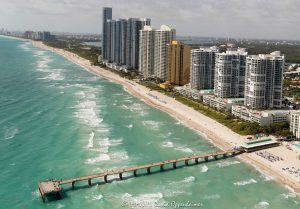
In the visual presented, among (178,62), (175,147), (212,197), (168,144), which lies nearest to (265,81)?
(168,144)

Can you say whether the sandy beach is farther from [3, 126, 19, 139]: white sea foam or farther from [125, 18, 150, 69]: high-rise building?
[125, 18, 150, 69]: high-rise building

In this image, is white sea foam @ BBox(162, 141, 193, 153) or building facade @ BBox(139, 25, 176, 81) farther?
building facade @ BBox(139, 25, 176, 81)

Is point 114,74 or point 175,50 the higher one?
point 175,50

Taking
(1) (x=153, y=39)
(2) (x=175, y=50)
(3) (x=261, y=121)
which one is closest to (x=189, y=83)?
(2) (x=175, y=50)

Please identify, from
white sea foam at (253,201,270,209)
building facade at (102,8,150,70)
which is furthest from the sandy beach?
building facade at (102,8,150,70)

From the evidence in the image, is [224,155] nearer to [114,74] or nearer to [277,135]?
[277,135]

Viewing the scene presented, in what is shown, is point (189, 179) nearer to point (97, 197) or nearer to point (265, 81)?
point (97, 197)
